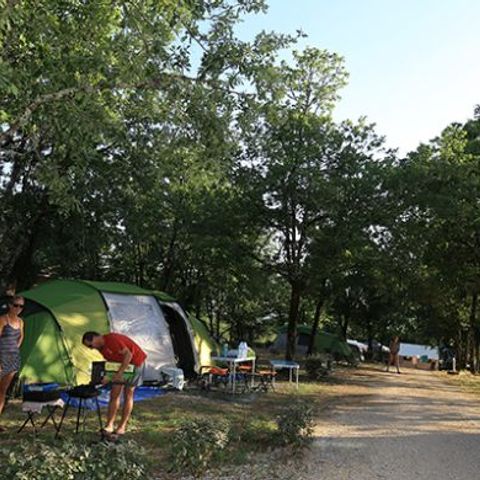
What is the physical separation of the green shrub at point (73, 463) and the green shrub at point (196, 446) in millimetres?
941

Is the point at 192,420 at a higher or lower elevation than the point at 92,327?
lower

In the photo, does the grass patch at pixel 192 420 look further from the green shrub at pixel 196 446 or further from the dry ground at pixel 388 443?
the dry ground at pixel 388 443

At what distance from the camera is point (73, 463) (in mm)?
4391

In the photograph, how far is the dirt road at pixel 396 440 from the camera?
6523mm

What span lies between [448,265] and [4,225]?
16.2m

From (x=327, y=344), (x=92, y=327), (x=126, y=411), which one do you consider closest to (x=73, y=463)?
(x=126, y=411)

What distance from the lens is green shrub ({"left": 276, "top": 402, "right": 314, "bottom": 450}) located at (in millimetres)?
7227

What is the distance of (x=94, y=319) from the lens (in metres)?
11.3

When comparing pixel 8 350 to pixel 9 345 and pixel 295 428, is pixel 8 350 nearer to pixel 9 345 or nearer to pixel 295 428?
pixel 9 345

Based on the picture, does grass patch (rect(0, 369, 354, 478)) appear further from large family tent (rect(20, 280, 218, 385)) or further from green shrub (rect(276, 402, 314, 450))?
large family tent (rect(20, 280, 218, 385))

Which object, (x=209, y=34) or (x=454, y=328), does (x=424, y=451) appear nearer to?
(x=209, y=34)

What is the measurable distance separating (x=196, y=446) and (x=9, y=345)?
3.20 m

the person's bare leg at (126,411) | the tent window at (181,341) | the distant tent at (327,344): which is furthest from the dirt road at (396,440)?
the distant tent at (327,344)

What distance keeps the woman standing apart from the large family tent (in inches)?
83.2
